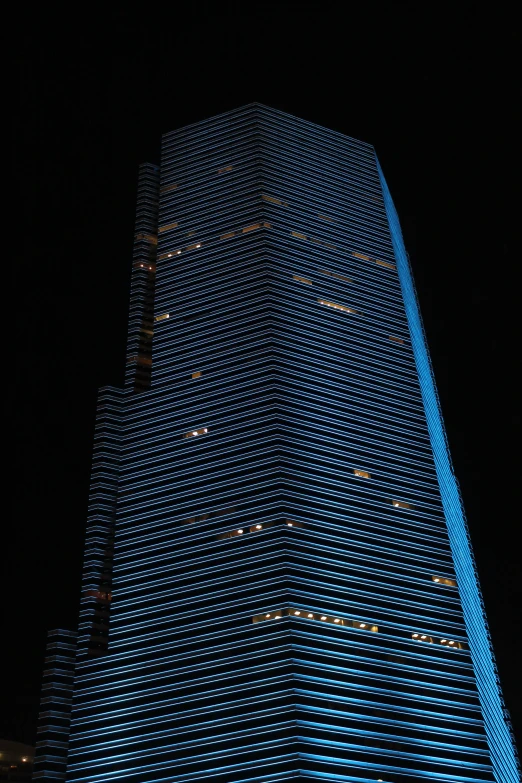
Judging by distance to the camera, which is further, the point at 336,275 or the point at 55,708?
the point at 336,275

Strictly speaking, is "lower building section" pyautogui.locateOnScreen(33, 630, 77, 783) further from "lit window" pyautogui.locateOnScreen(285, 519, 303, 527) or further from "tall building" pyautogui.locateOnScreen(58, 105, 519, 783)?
"lit window" pyautogui.locateOnScreen(285, 519, 303, 527)

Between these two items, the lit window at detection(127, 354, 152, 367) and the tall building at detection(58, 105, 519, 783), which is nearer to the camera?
the tall building at detection(58, 105, 519, 783)

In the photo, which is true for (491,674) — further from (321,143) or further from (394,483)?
(321,143)

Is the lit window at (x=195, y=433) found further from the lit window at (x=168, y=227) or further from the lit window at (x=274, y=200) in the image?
the lit window at (x=274, y=200)

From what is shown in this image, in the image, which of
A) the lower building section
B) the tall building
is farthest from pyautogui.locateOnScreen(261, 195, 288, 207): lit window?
the lower building section

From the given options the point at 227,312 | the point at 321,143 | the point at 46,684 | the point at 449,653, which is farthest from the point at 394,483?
the point at 321,143

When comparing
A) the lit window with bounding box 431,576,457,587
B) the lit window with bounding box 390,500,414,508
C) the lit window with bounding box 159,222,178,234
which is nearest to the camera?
the lit window with bounding box 431,576,457,587

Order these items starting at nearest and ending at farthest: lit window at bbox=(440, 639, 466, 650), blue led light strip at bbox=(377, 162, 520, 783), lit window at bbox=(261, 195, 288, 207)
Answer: lit window at bbox=(440, 639, 466, 650) → blue led light strip at bbox=(377, 162, 520, 783) → lit window at bbox=(261, 195, 288, 207)

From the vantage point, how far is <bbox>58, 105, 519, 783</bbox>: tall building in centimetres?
10000

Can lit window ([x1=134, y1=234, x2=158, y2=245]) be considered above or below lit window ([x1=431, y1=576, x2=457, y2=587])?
above

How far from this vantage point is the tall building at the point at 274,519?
10000 centimetres

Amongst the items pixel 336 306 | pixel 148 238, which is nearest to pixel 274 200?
pixel 336 306

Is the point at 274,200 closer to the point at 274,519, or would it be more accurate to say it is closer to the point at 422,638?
the point at 274,519

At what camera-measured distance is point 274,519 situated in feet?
368
